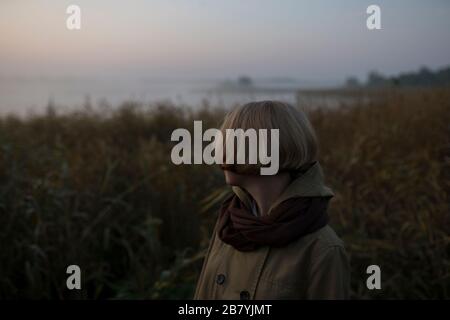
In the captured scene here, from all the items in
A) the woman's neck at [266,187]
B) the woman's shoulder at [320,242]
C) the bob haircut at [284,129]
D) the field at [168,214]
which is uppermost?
the bob haircut at [284,129]

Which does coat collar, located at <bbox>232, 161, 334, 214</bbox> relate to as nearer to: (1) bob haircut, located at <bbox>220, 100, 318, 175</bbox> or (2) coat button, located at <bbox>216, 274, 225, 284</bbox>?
(1) bob haircut, located at <bbox>220, 100, 318, 175</bbox>

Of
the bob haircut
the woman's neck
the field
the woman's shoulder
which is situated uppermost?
the bob haircut

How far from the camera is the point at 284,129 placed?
159 cm

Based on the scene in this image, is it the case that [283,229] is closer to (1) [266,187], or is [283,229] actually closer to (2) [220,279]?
(1) [266,187]

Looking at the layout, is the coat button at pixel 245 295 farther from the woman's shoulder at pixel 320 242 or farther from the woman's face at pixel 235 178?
the woman's face at pixel 235 178

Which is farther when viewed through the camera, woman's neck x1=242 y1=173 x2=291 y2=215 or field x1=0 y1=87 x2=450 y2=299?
field x1=0 y1=87 x2=450 y2=299

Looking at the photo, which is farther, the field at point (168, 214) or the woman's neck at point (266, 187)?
the field at point (168, 214)

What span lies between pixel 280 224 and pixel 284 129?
0.26 m

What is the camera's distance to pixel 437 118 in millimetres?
4723

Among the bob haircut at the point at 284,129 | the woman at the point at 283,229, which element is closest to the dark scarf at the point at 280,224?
the woman at the point at 283,229

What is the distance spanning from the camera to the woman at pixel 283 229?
1.53 meters

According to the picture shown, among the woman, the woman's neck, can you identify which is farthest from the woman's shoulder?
the woman's neck

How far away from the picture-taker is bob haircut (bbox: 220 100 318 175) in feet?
5.19
